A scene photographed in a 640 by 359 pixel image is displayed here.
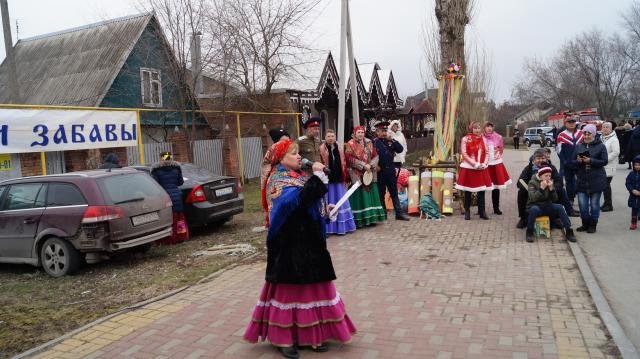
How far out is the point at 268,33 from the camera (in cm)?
1923

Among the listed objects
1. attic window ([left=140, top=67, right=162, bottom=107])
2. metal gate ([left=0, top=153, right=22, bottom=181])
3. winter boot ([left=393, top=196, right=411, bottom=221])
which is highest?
attic window ([left=140, top=67, right=162, bottom=107])

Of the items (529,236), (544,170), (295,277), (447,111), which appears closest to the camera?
(295,277)

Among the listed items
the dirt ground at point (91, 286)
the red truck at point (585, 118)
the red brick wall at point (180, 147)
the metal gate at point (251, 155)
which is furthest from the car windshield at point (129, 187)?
the metal gate at point (251, 155)

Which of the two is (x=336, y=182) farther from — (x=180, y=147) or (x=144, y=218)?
(x=180, y=147)

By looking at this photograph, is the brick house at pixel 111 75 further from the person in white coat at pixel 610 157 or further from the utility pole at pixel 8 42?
the person in white coat at pixel 610 157

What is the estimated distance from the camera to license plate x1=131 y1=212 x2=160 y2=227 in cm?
746

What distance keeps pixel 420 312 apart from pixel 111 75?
1910 cm

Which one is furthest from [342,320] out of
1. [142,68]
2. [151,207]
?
[142,68]

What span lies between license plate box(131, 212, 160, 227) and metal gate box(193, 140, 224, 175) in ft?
28.2

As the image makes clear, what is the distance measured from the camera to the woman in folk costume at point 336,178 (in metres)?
8.95

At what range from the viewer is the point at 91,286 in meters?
6.80

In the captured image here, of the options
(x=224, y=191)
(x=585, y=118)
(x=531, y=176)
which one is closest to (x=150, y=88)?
(x=224, y=191)

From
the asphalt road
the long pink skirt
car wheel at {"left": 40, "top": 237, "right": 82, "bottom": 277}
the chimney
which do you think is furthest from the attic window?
the long pink skirt

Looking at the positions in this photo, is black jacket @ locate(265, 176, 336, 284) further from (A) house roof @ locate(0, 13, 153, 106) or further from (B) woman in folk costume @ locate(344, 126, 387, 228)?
(A) house roof @ locate(0, 13, 153, 106)
